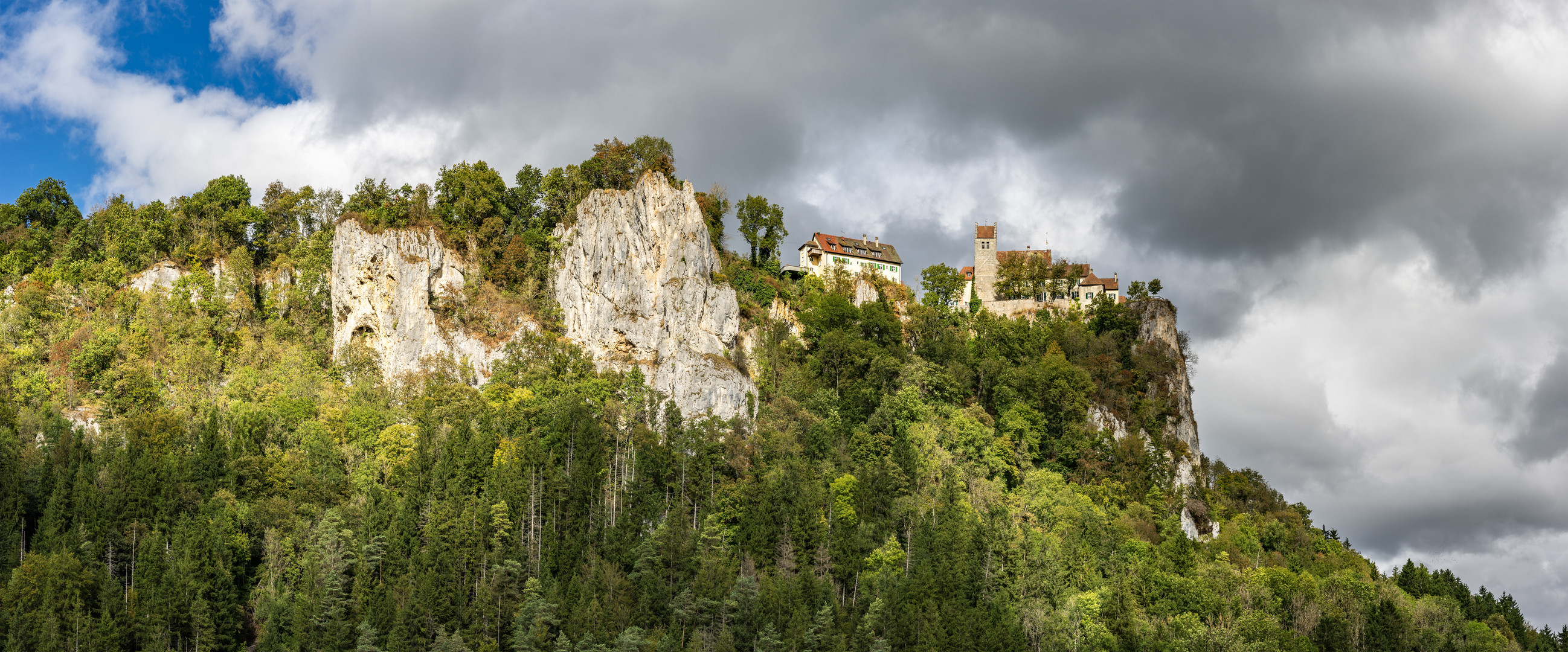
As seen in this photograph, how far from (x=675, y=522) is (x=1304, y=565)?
49.3 metres

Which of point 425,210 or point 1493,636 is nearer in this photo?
point 1493,636

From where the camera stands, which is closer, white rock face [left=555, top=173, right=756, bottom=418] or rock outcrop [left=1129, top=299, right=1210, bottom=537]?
white rock face [left=555, top=173, right=756, bottom=418]

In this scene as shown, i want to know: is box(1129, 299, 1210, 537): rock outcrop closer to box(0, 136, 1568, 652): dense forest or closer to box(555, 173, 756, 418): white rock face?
box(0, 136, 1568, 652): dense forest

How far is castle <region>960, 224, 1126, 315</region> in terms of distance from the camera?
372 feet

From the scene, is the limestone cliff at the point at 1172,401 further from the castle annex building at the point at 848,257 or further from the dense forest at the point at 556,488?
the castle annex building at the point at 848,257

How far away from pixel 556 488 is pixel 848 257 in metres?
48.0

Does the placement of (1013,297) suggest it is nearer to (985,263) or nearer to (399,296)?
(985,263)

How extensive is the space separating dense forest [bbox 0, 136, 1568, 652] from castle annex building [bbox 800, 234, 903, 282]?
37.3ft

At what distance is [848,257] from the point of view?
113188 mm

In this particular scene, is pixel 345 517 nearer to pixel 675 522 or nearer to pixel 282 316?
pixel 675 522

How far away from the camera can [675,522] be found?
240ft

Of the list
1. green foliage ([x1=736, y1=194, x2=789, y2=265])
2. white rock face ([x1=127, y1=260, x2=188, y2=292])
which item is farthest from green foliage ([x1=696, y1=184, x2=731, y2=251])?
white rock face ([x1=127, y1=260, x2=188, y2=292])

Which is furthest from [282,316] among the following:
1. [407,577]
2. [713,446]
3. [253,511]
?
[713,446]

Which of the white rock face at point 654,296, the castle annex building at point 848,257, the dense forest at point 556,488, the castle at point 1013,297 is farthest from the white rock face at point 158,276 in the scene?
the castle at point 1013,297
